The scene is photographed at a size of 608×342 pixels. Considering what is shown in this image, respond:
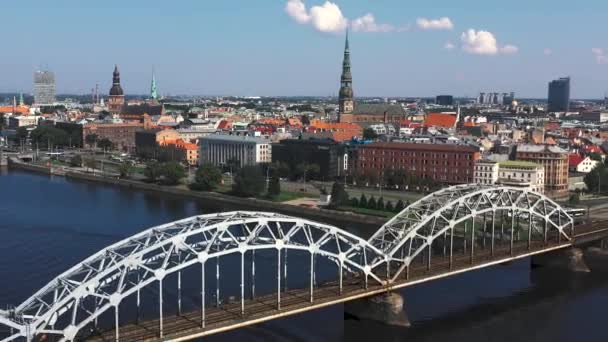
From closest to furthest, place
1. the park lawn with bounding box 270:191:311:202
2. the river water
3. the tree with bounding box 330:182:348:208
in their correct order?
the river water, the tree with bounding box 330:182:348:208, the park lawn with bounding box 270:191:311:202

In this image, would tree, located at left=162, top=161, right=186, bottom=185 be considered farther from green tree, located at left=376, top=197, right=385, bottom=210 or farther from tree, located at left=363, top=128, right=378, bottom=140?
tree, located at left=363, top=128, right=378, bottom=140

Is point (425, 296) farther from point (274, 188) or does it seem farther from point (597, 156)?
point (597, 156)

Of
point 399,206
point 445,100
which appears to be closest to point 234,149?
point 399,206

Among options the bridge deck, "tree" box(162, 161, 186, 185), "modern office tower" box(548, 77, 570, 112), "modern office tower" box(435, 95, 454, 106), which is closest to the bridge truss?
the bridge deck

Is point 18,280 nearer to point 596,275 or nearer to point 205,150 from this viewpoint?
point 596,275

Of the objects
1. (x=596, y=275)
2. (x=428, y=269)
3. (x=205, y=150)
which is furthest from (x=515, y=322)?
(x=205, y=150)

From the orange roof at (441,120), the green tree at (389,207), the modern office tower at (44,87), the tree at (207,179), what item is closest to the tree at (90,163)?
the tree at (207,179)

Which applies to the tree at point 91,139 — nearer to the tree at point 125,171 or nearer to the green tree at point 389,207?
the tree at point 125,171
